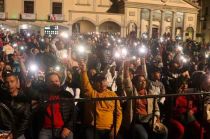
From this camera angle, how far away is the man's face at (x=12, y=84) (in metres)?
4.77

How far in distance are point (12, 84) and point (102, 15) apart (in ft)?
138

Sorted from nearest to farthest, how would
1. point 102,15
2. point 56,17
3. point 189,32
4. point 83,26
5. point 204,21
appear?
point 56,17 → point 102,15 → point 83,26 → point 189,32 → point 204,21

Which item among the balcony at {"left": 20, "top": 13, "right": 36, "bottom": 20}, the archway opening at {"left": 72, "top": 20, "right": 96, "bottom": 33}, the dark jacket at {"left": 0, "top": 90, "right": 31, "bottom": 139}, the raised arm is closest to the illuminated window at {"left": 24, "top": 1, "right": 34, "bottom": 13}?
the balcony at {"left": 20, "top": 13, "right": 36, "bottom": 20}

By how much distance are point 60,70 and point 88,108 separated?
6.89 feet

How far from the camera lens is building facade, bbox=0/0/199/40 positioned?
44.0m

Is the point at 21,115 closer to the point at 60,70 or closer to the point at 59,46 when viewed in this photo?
the point at 60,70

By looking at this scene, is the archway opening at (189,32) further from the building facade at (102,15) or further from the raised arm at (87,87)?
the raised arm at (87,87)

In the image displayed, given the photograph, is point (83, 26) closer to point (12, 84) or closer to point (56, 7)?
point (56, 7)

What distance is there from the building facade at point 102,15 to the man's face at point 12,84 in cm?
3776

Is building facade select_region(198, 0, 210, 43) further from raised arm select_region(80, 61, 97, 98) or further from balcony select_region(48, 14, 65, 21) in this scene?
raised arm select_region(80, 61, 97, 98)

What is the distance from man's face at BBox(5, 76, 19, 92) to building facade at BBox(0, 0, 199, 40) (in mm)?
37755

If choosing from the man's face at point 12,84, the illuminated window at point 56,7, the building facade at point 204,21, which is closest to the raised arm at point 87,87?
the man's face at point 12,84

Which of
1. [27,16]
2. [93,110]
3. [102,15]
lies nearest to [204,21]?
[102,15]

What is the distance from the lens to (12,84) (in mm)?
4805
